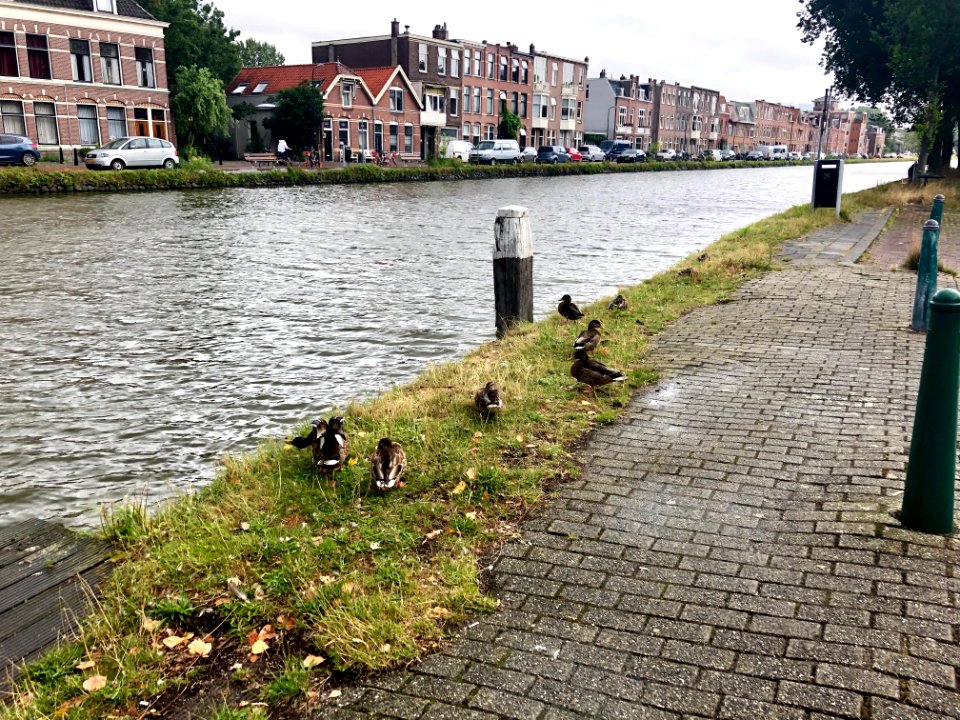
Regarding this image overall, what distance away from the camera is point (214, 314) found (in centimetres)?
1140

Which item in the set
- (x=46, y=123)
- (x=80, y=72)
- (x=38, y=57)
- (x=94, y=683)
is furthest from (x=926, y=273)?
(x=80, y=72)

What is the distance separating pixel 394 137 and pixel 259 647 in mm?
59577

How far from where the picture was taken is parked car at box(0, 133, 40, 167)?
32.2 metres

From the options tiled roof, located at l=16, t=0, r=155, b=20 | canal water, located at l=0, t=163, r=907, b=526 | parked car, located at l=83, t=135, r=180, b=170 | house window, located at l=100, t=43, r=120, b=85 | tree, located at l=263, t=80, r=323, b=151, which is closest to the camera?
canal water, located at l=0, t=163, r=907, b=526

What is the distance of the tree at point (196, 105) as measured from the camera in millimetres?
44938

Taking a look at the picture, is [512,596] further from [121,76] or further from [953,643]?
[121,76]

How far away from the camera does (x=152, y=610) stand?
10.8 feet

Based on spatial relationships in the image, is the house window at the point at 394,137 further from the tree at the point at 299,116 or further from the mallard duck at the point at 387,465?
the mallard duck at the point at 387,465

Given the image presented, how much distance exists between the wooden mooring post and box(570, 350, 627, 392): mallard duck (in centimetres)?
251

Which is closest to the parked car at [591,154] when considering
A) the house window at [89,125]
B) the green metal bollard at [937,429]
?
the house window at [89,125]

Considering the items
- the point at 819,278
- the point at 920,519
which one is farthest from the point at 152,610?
the point at 819,278

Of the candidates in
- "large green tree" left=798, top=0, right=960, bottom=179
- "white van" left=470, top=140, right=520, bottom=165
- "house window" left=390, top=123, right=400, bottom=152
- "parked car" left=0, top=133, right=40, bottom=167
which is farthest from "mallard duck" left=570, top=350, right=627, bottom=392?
"house window" left=390, top=123, right=400, bottom=152

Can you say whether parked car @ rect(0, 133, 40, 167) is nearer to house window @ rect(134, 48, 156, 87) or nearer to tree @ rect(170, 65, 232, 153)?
house window @ rect(134, 48, 156, 87)

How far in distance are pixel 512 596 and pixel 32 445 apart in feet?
16.0
